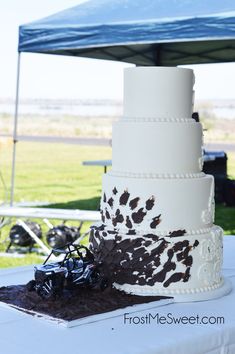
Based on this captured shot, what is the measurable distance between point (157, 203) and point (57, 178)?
1318cm

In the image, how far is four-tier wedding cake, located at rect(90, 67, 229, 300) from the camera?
6.19 ft

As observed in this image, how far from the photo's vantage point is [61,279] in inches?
70.8

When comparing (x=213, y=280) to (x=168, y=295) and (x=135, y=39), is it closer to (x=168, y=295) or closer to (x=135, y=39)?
Answer: (x=168, y=295)

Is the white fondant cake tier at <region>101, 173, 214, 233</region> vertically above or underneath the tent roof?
underneath

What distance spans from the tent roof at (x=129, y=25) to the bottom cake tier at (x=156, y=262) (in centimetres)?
338

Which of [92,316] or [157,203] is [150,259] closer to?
[157,203]

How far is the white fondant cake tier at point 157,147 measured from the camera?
1888 millimetres

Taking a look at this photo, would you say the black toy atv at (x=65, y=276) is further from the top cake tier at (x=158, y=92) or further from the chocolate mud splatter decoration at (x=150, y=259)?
the top cake tier at (x=158, y=92)

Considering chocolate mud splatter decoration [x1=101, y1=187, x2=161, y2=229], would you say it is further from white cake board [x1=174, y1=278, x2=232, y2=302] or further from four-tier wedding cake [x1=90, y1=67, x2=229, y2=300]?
white cake board [x1=174, y1=278, x2=232, y2=302]

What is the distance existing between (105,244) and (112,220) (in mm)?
70

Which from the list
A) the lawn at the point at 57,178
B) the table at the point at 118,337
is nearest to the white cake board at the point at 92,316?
the table at the point at 118,337

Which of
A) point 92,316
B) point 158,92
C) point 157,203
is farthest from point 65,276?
point 158,92

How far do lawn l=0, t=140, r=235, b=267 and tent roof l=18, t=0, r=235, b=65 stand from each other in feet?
4.06

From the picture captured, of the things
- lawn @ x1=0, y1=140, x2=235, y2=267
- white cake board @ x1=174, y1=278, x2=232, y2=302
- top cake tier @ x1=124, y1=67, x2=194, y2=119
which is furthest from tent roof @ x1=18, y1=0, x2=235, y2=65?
white cake board @ x1=174, y1=278, x2=232, y2=302
